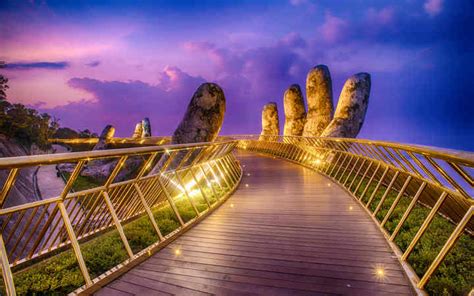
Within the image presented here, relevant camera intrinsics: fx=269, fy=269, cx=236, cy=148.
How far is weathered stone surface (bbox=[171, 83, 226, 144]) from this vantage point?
1059 cm

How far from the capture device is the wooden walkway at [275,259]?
8.95ft

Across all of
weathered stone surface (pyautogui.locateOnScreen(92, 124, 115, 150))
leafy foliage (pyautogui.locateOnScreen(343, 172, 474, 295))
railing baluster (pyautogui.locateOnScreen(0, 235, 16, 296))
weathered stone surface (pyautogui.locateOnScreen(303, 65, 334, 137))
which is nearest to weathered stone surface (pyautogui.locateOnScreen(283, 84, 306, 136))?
weathered stone surface (pyautogui.locateOnScreen(303, 65, 334, 137))

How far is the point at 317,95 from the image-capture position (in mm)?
17547

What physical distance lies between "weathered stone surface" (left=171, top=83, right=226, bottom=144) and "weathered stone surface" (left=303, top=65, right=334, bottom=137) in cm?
851

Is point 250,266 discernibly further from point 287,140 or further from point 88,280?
point 287,140

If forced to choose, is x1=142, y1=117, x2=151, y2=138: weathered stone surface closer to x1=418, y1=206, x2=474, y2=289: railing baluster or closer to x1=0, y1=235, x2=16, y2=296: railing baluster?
x1=0, y1=235, x2=16, y2=296: railing baluster

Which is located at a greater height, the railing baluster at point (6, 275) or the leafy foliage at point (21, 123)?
the railing baluster at point (6, 275)

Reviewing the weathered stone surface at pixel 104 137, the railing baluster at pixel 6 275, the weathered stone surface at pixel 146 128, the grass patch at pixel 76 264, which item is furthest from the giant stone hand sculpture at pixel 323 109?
the weathered stone surface at pixel 146 128

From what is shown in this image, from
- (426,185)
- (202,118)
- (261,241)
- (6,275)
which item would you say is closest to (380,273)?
(261,241)

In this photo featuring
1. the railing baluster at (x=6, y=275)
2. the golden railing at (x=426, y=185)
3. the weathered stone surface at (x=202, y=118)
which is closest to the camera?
the railing baluster at (x=6, y=275)

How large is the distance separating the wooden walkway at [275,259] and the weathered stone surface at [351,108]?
9.23 meters

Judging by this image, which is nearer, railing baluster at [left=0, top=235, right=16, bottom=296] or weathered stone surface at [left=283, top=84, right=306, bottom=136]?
railing baluster at [left=0, top=235, right=16, bottom=296]

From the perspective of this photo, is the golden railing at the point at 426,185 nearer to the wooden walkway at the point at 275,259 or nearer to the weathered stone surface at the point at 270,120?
the wooden walkway at the point at 275,259

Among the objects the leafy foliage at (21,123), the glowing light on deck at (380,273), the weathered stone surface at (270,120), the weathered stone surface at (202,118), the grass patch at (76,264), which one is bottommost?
the leafy foliage at (21,123)
